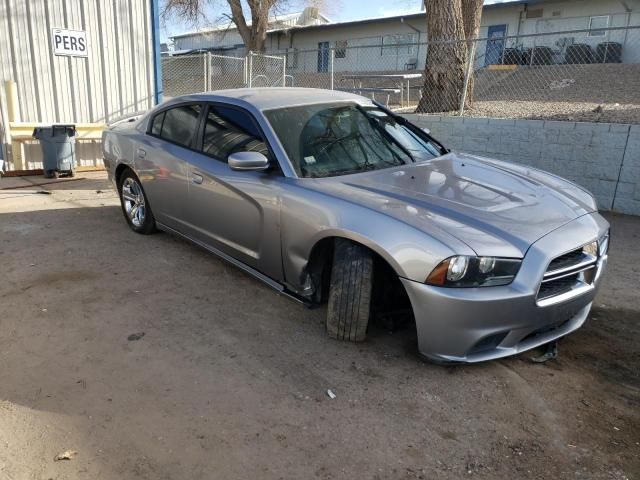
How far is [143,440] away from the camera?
2564 millimetres

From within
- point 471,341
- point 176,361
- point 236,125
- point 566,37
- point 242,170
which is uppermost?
point 566,37

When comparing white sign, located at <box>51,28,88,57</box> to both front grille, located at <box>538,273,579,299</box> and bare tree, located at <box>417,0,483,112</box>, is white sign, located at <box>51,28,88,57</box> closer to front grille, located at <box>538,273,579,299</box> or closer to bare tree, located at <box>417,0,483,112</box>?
bare tree, located at <box>417,0,483,112</box>

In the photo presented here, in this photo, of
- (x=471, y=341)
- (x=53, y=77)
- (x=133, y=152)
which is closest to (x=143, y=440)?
(x=471, y=341)

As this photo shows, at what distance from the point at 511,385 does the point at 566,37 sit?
21.3 meters

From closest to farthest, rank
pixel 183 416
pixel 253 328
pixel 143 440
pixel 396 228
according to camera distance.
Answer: pixel 143 440
pixel 183 416
pixel 396 228
pixel 253 328

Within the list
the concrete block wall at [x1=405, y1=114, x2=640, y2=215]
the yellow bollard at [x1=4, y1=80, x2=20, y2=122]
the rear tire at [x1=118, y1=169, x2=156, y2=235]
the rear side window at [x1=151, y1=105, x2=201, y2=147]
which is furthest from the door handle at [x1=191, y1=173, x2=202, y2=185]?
the yellow bollard at [x1=4, y1=80, x2=20, y2=122]

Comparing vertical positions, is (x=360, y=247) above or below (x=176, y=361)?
above

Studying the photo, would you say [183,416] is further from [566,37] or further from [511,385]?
[566,37]

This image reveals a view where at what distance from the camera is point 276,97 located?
440 centimetres

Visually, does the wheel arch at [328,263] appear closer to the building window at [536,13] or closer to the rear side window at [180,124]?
the rear side window at [180,124]

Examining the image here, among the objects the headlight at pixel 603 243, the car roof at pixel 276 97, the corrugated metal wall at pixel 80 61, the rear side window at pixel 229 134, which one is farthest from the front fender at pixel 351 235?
the corrugated metal wall at pixel 80 61

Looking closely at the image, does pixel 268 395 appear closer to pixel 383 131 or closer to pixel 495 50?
pixel 383 131

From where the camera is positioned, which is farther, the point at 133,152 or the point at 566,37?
the point at 566,37

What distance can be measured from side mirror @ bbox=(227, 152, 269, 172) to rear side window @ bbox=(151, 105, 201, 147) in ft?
3.70
